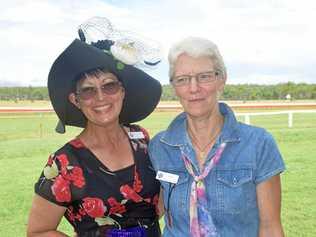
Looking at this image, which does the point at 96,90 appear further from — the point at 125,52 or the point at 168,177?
the point at 168,177

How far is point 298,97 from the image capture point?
10219 centimetres

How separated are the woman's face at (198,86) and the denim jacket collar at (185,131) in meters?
0.12

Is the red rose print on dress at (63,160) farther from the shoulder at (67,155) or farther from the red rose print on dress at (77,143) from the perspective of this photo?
the red rose print on dress at (77,143)

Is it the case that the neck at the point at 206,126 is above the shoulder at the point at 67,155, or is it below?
above

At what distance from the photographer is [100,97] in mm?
2758

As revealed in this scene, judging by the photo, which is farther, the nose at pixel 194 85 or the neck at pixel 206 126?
the neck at pixel 206 126

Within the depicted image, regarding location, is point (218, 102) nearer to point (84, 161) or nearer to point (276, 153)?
point (276, 153)

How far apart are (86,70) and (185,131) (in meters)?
0.64

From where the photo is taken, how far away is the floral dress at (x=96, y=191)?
8.65ft

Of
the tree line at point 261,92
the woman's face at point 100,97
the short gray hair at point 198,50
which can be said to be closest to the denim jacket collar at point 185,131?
the short gray hair at point 198,50

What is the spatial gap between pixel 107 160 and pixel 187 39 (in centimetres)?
83

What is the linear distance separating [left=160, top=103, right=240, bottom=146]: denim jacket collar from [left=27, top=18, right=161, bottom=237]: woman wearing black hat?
1.06 ft

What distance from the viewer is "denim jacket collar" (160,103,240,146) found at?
8.16 ft

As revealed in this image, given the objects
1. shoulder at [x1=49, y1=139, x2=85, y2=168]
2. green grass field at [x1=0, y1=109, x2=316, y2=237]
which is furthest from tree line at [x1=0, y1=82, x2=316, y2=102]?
shoulder at [x1=49, y1=139, x2=85, y2=168]
